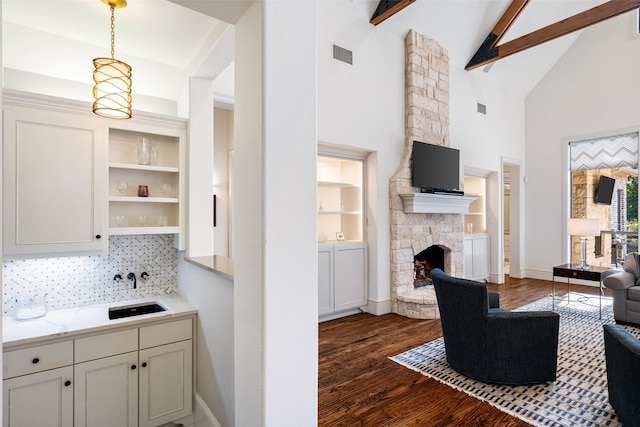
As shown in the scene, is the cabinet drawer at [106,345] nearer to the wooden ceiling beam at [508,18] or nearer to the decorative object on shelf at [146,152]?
the decorative object on shelf at [146,152]

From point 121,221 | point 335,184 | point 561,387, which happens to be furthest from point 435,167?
point 121,221

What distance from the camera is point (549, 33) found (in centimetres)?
529

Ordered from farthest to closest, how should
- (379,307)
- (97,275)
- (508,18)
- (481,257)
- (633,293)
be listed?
(481,257)
(508,18)
(379,307)
(633,293)
(97,275)

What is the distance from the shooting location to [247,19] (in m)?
1.51

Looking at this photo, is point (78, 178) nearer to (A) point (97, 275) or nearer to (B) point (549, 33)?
(A) point (97, 275)

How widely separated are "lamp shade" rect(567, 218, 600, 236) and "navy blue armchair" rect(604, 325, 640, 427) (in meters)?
3.27

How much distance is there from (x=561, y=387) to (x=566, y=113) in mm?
6137

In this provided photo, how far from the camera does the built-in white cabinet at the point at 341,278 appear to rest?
4.33 m

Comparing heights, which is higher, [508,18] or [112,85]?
[508,18]

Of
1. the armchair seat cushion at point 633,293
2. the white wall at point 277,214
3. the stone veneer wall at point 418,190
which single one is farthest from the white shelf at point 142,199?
the armchair seat cushion at point 633,293

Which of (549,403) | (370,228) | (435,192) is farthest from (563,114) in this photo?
(549,403)

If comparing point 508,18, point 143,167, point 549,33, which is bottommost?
point 143,167

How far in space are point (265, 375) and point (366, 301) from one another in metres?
3.53

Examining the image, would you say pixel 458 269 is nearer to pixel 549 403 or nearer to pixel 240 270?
pixel 549 403
